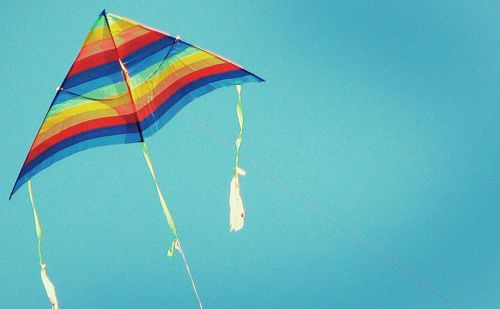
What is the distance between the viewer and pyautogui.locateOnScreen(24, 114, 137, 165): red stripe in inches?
332

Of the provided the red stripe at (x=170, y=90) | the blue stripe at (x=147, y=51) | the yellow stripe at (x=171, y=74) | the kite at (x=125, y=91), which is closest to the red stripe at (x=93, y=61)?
the kite at (x=125, y=91)

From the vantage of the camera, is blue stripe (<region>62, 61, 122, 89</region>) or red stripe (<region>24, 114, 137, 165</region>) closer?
blue stripe (<region>62, 61, 122, 89</region>)

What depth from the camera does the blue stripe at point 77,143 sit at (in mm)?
8531

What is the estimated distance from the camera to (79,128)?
8633 millimetres

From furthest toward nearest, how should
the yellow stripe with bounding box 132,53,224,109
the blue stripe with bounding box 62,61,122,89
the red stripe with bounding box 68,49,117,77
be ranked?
1. the yellow stripe with bounding box 132,53,224,109
2. the blue stripe with bounding box 62,61,122,89
3. the red stripe with bounding box 68,49,117,77

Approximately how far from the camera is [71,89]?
7.96 metres

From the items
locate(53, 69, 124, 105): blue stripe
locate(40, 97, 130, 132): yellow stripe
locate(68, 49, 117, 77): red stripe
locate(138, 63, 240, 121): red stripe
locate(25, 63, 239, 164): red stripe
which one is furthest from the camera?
locate(138, 63, 240, 121): red stripe

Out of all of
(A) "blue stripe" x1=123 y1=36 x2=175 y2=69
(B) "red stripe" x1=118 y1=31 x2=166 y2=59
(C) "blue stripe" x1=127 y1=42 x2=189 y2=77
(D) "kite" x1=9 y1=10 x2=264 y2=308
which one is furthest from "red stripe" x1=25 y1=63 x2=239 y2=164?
(B) "red stripe" x1=118 y1=31 x2=166 y2=59

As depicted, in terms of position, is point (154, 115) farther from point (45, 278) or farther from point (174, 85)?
point (45, 278)

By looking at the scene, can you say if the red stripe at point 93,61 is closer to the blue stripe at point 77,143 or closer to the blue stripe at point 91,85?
the blue stripe at point 91,85

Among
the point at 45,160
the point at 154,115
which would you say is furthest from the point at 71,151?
the point at 154,115

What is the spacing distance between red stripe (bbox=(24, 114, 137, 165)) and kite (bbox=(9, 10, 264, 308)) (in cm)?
1

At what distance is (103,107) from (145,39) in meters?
1.07

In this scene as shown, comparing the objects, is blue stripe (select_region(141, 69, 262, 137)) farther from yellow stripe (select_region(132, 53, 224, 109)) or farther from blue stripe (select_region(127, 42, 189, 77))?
blue stripe (select_region(127, 42, 189, 77))
